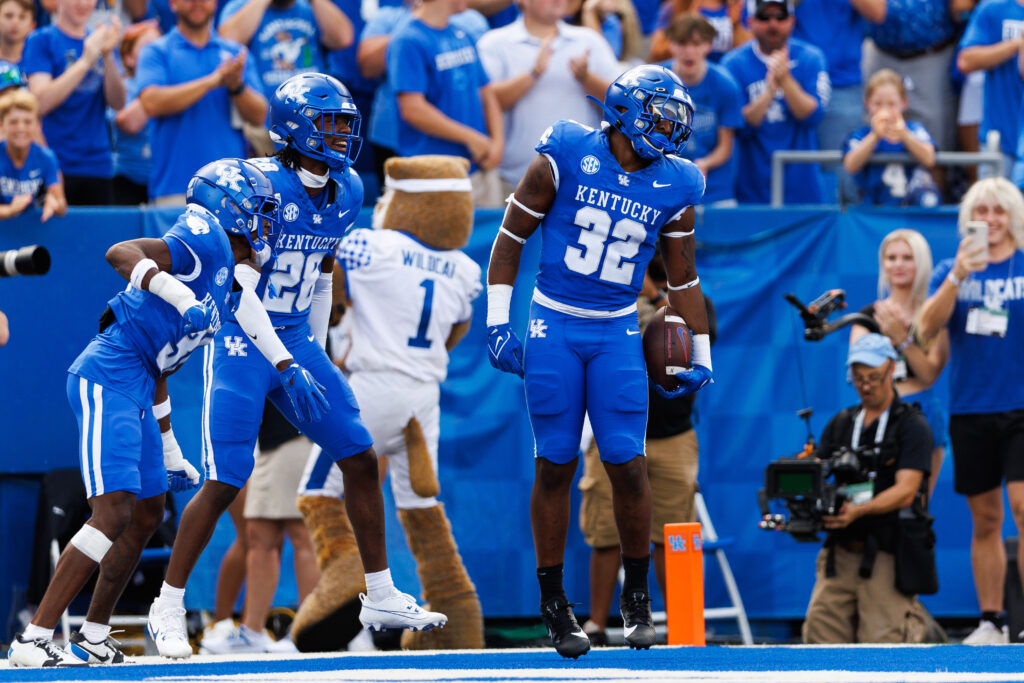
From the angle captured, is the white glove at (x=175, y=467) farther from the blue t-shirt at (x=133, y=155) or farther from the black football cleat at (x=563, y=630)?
the blue t-shirt at (x=133, y=155)

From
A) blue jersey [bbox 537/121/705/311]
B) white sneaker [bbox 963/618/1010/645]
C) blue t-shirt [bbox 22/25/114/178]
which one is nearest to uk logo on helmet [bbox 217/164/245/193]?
blue jersey [bbox 537/121/705/311]

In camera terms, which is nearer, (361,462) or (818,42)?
(361,462)

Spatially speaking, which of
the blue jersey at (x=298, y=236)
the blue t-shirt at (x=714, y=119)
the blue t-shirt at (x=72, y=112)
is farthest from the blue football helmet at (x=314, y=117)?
the blue t-shirt at (x=714, y=119)

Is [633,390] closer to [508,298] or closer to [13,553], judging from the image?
[508,298]

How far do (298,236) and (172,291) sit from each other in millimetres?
943

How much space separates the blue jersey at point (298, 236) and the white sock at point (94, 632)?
138cm

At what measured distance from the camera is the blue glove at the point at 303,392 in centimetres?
602

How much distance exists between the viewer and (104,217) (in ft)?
28.1

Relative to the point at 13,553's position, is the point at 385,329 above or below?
above

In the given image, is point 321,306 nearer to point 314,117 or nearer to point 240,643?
point 314,117

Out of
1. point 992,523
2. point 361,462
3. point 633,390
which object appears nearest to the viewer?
point 633,390

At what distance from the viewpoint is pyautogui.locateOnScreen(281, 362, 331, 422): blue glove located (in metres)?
6.02

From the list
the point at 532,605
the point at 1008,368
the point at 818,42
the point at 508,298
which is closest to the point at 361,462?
the point at 508,298

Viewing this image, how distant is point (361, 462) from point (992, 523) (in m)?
3.52
